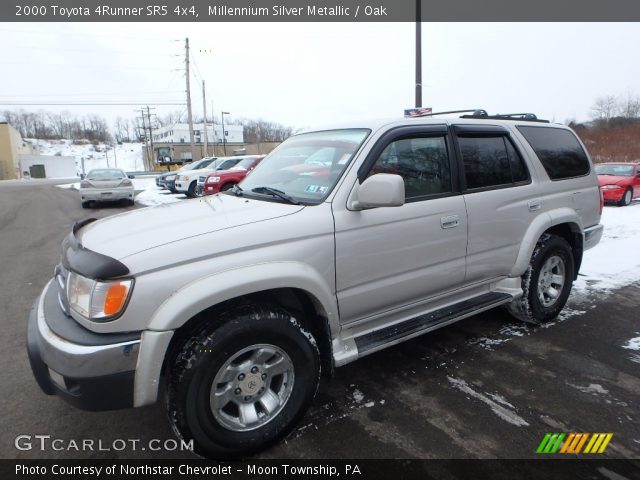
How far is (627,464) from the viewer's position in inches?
91.5

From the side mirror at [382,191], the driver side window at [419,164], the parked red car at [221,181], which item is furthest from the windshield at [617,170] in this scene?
the side mirror at [382,191]

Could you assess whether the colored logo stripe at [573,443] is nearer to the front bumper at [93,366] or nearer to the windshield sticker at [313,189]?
the windshield sticker at [313,189]

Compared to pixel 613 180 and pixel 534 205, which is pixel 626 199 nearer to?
pixel 613 180

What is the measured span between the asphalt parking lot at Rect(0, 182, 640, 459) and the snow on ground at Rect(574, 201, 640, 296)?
1.20m

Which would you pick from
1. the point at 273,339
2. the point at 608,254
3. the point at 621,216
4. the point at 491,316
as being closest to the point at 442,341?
the point at 491,316

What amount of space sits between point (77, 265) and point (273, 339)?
1130mm

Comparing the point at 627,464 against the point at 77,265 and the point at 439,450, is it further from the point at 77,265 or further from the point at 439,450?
the point at 77,265

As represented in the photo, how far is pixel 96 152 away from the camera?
10900cm

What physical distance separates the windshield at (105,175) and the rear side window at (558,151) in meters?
14.3

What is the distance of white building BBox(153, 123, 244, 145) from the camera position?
8694 cm

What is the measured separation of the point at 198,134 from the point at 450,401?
8766 cm

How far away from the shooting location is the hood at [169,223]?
2271 mm

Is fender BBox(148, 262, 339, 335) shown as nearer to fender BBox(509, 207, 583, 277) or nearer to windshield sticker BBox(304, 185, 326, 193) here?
windshield sticker BBox(304, 185, 326, 193)

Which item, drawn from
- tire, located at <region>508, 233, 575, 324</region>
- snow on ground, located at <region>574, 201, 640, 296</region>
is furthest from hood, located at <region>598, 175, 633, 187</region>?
tire, located at <region>508, 233, 575, 324</region>
